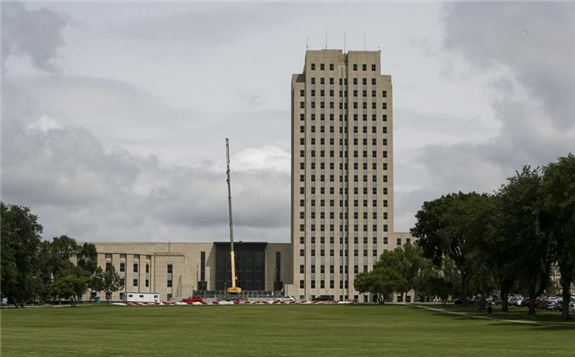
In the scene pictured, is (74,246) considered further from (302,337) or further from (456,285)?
(302,337)

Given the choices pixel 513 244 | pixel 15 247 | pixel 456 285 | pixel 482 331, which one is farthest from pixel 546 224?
pixel 15 247

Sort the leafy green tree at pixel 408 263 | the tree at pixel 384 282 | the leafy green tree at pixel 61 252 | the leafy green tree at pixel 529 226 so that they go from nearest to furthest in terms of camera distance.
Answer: the leafy green tree at pixel 529 226
the tree at pixel 384 282
the leafy green tree at pixel 61 252
the leafy green tree at pixel 408 263

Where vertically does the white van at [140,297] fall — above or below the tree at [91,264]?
below

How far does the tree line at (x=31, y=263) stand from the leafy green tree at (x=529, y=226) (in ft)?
216

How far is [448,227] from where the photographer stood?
115 m

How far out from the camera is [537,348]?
3766 centimetres

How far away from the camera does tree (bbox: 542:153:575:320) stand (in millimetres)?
64181

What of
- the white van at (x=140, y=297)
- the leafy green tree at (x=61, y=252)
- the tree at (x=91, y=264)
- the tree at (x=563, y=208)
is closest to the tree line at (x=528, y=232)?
the tree at (x=563, y=208)

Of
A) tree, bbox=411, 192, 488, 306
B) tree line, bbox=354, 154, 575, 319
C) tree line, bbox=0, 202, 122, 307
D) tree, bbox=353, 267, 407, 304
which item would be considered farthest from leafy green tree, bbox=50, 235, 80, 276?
tree line, bbox=354, 154, 575, 319

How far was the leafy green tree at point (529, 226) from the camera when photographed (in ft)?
244

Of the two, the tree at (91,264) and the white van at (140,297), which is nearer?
the tree at (91,264)

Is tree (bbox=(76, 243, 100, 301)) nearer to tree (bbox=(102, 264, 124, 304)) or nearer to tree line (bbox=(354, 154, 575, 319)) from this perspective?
tree (bbox=(102, 264, 124, 304))

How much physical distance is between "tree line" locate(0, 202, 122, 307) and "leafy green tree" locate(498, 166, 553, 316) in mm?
65877

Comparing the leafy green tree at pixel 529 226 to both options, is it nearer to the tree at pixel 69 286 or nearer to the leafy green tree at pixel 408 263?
the tree at pixel 69 286
